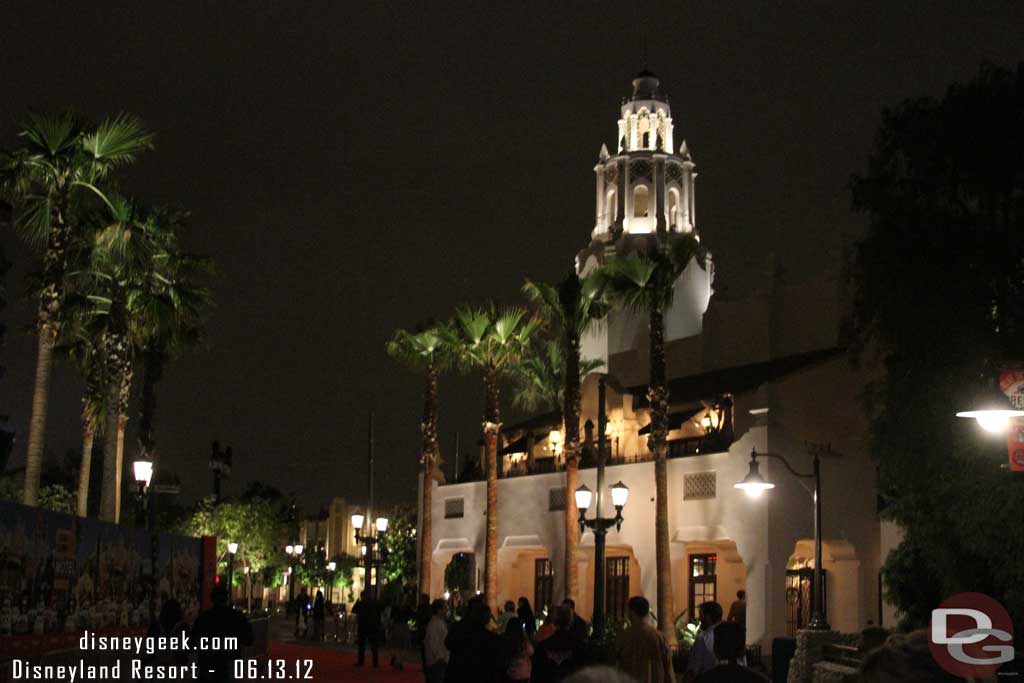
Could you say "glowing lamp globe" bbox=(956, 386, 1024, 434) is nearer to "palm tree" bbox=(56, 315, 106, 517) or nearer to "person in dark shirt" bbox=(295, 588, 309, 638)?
"palm tree" bbox=(56, 315, 106, 517)

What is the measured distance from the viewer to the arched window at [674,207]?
6184 cm

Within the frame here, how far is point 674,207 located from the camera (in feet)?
204

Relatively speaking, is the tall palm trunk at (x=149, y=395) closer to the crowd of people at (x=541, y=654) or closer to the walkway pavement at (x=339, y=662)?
the walkway pavement at (x=339, y=662)

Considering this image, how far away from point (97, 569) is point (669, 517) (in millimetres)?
A: 25151

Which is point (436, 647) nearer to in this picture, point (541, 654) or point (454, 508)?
point (541, 654)

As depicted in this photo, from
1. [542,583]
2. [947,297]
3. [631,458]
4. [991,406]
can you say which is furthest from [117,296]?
[542,583]

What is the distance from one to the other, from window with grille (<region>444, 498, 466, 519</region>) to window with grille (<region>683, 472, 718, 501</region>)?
13.7 m

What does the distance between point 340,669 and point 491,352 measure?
14.6 meters

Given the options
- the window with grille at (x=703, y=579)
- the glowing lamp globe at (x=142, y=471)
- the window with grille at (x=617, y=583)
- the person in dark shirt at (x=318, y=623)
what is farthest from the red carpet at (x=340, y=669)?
the window with grille at (x=703, y=579)

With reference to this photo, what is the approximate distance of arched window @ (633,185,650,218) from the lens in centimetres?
6191

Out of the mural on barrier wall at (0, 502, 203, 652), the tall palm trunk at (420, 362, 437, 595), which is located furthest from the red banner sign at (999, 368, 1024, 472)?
the tall palm trunk at (420, 362, 437, 595)

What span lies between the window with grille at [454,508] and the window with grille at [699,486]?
44.9ft

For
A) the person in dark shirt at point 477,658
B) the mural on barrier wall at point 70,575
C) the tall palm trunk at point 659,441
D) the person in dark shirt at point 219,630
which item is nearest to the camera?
the person in dark shirt at point 477,658

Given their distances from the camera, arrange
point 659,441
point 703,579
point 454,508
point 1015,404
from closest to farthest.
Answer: point 1015,404 < point 659,441 < point 703,579 < point 454,508
